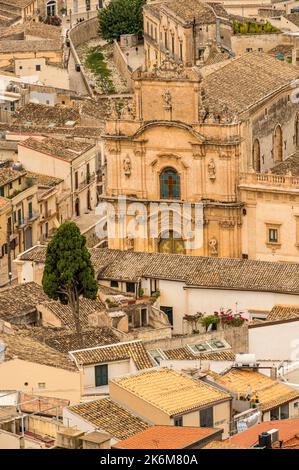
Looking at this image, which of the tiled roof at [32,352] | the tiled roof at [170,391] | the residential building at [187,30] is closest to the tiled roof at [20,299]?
the tiled roof at [32,352]

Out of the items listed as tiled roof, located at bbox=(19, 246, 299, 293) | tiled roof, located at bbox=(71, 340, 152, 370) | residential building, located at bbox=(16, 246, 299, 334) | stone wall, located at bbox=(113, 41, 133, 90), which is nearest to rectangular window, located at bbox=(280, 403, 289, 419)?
tiled roof, located at bbox=(71, 340, 152, 370)

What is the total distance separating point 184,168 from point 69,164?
45.8ft

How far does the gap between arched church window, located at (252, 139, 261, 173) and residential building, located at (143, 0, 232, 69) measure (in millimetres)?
28898

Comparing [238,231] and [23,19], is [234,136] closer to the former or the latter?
[238,231]

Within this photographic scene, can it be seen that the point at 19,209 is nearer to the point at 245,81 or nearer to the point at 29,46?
the point at 245,81

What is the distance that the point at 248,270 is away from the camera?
76000mm

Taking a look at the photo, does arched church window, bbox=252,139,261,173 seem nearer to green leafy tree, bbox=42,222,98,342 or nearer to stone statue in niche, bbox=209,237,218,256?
stone statue in niche, bbox=209,237,218,256

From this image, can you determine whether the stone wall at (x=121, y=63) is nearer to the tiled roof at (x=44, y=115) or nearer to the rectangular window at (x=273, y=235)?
the tiled roof at (x=44, y=115)

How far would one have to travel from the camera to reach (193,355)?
215ft

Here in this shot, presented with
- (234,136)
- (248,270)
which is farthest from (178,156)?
(248,270)

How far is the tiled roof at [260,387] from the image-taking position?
5872 cm

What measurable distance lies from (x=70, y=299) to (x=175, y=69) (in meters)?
13.3

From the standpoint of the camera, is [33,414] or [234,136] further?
[234,136]
